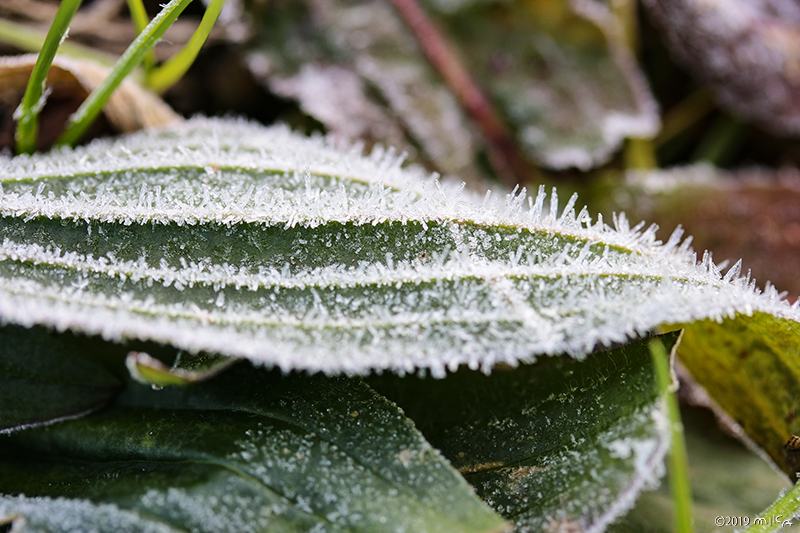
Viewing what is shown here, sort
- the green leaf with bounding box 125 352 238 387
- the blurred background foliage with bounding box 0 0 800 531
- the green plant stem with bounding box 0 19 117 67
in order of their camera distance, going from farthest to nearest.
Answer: the blurred background foliage with bounding box 0 0 800 531, the green plant stem with bounding box 0 19 117 67, the green leaf with bounding box 125 352 238 387

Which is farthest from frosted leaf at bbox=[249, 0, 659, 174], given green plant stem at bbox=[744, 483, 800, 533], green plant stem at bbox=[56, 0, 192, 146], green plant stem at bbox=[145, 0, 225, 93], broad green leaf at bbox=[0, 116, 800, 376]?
green plant stem at bbox=[744, 483, 800, 533]

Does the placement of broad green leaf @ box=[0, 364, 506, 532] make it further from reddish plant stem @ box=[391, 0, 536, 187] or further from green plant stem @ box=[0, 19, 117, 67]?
reddish plant stem @ box=[391, 0, 536, 187]

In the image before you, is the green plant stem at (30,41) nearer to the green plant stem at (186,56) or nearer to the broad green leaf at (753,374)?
the green plant stem at (186,56)

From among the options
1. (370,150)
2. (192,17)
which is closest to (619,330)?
(370,150)

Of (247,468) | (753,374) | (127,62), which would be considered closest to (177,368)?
(247,468)

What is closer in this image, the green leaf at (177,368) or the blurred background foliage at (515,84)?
the green leaf at (177,368)

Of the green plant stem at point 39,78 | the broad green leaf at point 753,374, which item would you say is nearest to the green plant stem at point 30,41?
the green plant stem at point 39,78
